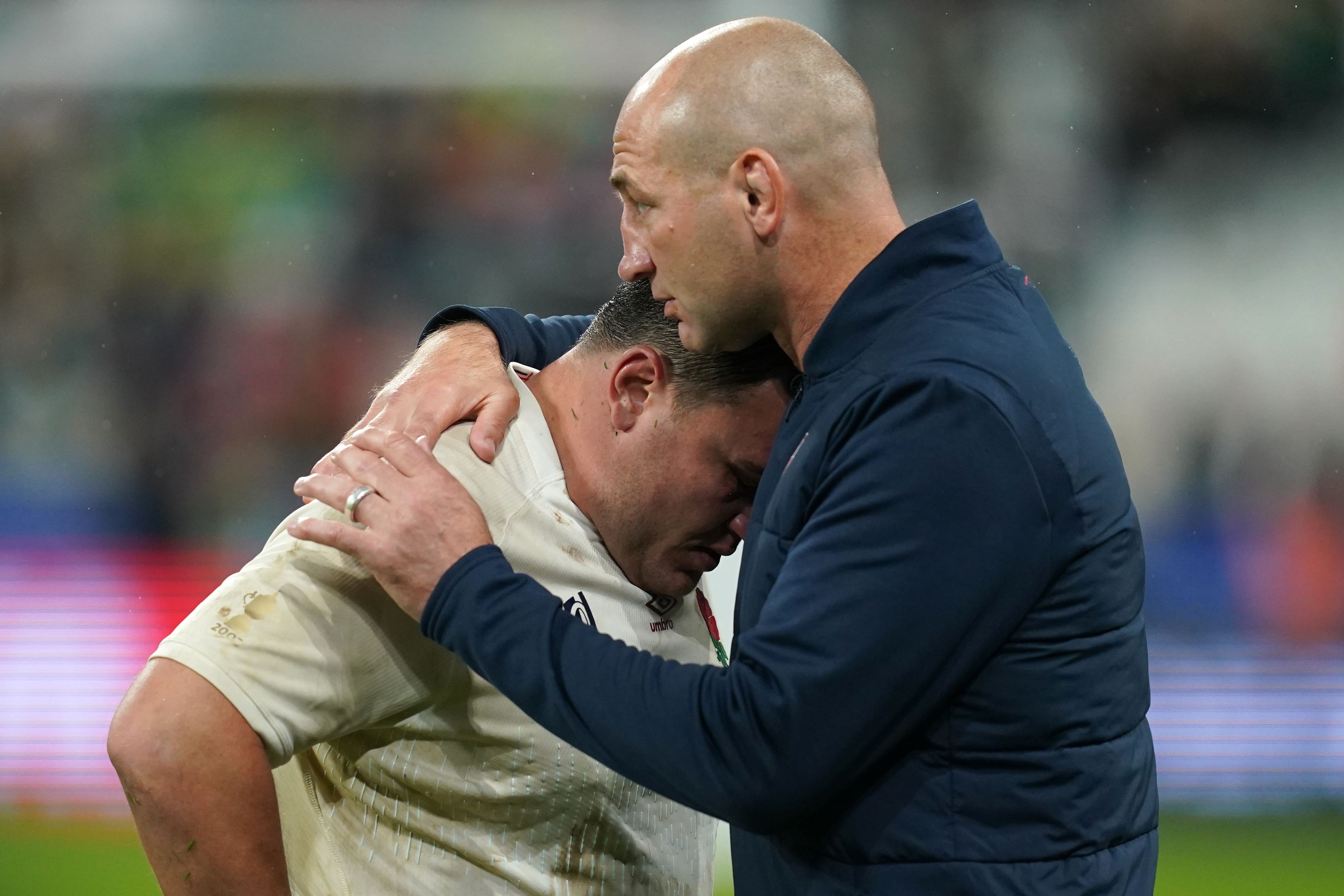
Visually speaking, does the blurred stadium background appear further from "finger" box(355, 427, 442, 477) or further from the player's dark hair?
"finger" box(355, 427, 442, 477)

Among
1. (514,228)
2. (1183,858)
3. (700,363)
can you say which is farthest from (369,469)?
(514,228)

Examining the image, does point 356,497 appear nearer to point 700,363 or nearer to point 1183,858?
point 700,363

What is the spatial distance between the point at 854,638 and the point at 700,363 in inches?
20.0

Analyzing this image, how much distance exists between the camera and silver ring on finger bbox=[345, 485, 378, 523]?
125cm

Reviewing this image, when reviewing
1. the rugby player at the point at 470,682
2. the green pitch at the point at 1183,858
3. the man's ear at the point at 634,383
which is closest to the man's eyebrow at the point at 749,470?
the rugby player at the point at 470,682

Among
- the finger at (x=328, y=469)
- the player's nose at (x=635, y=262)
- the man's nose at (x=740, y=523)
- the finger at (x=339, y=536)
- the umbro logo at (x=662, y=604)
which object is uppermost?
the player's nose at (x=635, y=262)

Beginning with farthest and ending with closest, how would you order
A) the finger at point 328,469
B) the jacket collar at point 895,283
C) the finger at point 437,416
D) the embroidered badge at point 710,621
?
the embroidered badge at point 710,621 → the finger at point 437,416 → the finger at point 328,469 → the jacket collar at point 895,283

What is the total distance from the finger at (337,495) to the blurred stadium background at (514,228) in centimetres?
381

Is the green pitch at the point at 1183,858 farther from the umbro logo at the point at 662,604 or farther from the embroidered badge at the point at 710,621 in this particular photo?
the umbro logo at the point at 662,604

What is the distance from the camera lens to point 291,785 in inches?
61.2

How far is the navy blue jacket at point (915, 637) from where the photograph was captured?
1036mm

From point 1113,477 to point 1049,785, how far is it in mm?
290

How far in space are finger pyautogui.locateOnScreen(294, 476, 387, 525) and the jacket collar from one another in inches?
17.8

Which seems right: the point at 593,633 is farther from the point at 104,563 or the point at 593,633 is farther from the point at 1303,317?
the point at 1303,317
